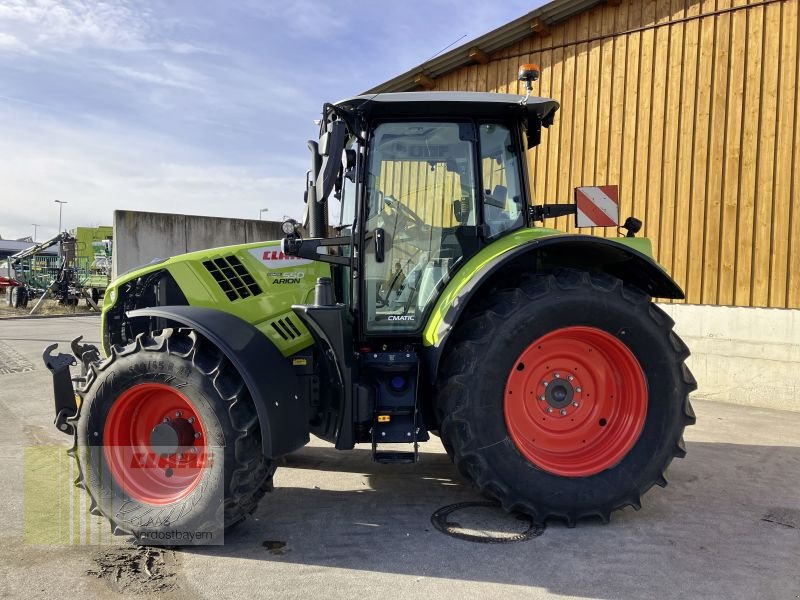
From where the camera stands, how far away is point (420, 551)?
3158 millimetres

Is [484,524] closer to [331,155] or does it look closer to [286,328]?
[286,328]

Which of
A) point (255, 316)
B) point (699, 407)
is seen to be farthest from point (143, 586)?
point (699, 407)

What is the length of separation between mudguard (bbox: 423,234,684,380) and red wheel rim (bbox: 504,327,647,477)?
19.5 inches

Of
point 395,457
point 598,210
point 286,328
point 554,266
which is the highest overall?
point 598,210

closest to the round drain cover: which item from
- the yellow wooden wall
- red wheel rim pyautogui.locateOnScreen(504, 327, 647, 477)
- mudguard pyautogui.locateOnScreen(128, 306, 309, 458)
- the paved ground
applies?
the paved ground

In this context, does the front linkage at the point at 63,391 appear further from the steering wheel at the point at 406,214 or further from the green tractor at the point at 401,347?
the steering wheel at the point at 406,214

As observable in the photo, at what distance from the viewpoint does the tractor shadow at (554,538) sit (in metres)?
2.90

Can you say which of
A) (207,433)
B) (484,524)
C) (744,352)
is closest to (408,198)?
(207,433)

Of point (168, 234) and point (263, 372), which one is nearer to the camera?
point (263, 372)

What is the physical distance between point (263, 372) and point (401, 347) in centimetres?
94

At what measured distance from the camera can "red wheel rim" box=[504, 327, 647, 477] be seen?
3574mm

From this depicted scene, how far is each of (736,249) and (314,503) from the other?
5819 millimetres

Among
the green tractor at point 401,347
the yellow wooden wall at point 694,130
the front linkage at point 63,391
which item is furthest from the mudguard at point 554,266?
the yellow wooden wall at point 694,130

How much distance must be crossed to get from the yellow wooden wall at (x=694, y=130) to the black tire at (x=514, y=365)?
4.24 metres
